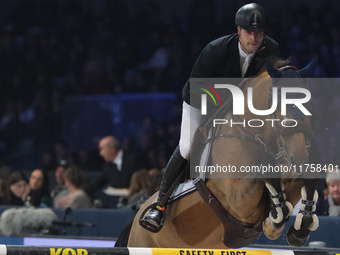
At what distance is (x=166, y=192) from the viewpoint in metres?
5.07

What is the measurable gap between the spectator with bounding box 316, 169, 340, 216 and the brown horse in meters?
1.98

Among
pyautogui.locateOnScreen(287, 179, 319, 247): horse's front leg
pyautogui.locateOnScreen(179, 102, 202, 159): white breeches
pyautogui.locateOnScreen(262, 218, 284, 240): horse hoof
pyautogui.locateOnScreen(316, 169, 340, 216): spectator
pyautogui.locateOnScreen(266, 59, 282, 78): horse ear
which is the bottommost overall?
pyautogui.locateOnScreen(316, 169, 340, 216): spectator

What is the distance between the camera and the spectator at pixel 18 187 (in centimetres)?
936

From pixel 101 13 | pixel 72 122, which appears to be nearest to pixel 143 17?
pixel 101 13

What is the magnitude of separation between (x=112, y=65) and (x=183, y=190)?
910cm

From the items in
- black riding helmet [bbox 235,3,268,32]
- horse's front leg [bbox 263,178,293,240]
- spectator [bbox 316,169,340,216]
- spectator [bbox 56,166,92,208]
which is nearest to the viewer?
horse's front leg [bbox 263,178,293,240]

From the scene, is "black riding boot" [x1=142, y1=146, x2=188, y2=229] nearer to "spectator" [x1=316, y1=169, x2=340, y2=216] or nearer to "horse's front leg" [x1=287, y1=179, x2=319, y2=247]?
"horse's front leg" [x1=287, y1=179, x2=319, y2=247]

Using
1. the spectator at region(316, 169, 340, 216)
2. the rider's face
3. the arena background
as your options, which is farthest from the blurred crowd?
the rider's face

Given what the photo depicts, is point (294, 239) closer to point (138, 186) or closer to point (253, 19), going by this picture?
A: point (253, 19)

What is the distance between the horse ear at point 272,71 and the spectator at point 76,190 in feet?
15.7

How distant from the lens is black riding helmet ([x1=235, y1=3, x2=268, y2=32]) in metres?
4.59

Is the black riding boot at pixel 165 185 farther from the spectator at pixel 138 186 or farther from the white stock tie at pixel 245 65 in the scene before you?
the spectator at pixel 138 186

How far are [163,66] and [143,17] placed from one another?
1.47 m

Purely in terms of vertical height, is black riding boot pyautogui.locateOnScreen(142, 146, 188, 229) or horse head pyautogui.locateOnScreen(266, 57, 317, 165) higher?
horse head pyautogui.locateOnScreen(266, 57, 317, 165)
